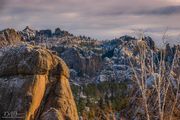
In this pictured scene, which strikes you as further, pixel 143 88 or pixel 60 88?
pixel 60 88

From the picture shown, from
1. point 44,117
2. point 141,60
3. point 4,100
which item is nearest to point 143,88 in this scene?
point 141,60

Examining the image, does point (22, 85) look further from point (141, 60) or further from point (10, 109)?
point (141, 60)

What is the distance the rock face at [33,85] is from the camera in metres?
27.0

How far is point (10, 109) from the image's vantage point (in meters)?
26.9

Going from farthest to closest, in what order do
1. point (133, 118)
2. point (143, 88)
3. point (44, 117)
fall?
point (133, 118) < point (44, 117) < point (143, 88)

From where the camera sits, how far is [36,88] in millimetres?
27359

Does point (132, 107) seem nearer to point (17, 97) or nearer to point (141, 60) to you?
point (17, 97)

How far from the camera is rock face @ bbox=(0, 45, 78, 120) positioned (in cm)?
2697

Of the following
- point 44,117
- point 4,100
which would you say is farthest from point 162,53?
point 4,100

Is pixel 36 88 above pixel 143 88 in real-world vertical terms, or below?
below

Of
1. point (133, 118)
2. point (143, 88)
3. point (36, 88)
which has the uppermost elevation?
point (143, 88)

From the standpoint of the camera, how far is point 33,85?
27.3 metres

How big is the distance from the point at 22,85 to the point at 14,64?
1.56 m

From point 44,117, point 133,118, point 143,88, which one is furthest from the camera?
point 133,118
